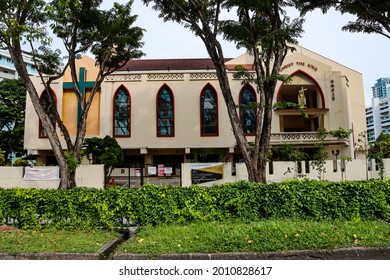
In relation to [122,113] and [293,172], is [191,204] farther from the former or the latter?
[122,113]

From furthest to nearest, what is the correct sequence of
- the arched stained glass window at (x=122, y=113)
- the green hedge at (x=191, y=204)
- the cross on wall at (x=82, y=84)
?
the cross on wall at (x=82, y=84)
the arched stained glass window at (x=122, y=113)
the green hedge at (x=191, y=204)

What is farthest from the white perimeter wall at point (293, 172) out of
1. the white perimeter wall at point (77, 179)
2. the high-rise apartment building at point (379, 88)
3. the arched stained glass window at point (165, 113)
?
the high-rise apartment building at point (379, 88)

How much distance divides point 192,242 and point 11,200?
15.9 ft

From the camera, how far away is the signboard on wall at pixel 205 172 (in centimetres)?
1434

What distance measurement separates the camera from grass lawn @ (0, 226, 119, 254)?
535 cm

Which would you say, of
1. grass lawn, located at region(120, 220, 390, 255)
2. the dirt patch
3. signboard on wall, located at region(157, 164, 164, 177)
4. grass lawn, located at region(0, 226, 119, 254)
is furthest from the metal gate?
grass lawn, located at region(120, 220, 390, 255)

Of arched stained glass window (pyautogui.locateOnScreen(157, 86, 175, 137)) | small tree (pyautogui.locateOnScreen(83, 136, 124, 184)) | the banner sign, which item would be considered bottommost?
the banner sign

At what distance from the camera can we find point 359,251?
5242 millimetres

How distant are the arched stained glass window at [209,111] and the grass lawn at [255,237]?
690 inches

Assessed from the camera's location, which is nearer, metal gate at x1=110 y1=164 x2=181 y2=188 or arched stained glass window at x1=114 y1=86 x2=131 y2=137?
metal gate at x1=110 y1=164 x2=181 y2=188

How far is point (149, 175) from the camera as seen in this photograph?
1423 cm

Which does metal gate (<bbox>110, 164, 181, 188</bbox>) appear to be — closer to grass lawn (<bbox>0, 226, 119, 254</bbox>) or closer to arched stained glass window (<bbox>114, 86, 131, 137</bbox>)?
grass lawn (<bbox>0, 226, 119, 254</bbox>)

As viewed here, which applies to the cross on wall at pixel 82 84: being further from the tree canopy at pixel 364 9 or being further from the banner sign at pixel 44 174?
the tree canopy at pixel 364 9

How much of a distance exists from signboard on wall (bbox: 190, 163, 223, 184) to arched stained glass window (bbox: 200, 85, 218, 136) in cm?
932
